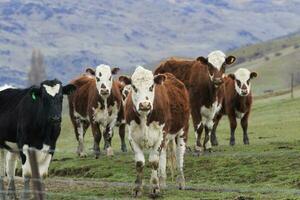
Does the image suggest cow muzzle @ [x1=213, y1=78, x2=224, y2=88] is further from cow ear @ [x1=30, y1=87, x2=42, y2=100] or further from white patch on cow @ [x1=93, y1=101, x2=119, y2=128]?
cow ear @ [x1=30, y1=87, x2=42, y2=100]

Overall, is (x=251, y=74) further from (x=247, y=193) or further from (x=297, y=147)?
(x=247, y=193)

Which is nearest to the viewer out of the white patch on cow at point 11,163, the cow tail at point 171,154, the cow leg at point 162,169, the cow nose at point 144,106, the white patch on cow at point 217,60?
the cow nose at point 144,106

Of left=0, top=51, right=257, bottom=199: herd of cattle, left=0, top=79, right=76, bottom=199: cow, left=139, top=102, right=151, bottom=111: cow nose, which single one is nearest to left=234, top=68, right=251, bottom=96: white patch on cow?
left=0, top=51, right=257, bottom=199: herd of cattle

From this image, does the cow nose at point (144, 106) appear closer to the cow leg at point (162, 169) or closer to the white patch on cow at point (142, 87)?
the white patch on cow at point (142, 87)

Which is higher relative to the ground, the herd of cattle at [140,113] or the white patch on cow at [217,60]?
the white patch on cow at [217,60]

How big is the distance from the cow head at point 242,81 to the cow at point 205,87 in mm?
3968

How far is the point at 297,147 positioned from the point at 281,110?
29344mm

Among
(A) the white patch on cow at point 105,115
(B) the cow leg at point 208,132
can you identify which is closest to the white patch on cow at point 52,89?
(B) the cow leg at point 208,132

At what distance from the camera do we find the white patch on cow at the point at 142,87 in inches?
650

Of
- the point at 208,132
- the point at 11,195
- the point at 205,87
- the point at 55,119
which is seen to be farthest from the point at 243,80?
the point at 55,119

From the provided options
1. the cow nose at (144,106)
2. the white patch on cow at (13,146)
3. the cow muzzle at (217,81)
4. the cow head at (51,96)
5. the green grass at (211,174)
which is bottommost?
the green grass at (211,174)

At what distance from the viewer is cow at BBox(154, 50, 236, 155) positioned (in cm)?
2427

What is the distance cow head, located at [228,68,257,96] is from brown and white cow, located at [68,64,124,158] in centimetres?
519

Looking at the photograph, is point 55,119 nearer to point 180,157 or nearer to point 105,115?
point 180,157
